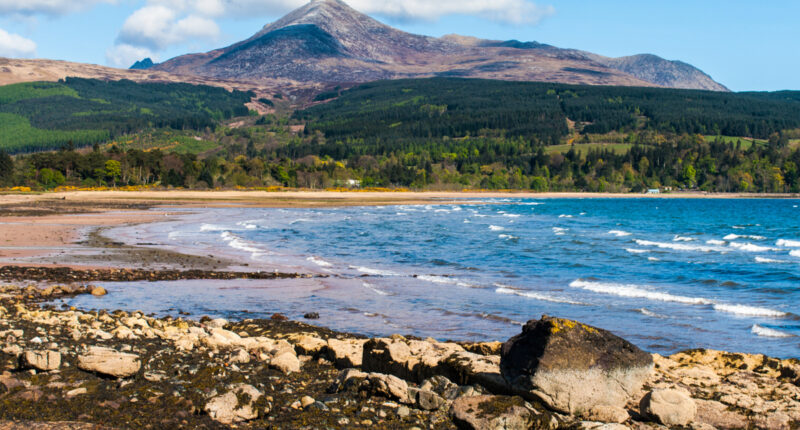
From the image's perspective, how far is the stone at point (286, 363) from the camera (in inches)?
343

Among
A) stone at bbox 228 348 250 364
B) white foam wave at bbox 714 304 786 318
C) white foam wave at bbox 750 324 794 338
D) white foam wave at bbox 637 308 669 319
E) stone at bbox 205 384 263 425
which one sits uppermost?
stone at bbox 205 384 263 425

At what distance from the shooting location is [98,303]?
16.0 meters

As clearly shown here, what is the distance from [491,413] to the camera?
6.58 meters

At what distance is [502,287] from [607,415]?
1484cm

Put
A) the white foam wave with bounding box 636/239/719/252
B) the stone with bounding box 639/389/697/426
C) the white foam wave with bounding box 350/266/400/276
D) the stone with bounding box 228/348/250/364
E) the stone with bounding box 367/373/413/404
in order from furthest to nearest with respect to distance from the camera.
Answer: the white foam wave with bounding box 636/239/719/252 < the white foam wave with bounding box 350/266/400/276 < the stone with bounding box 228/348/250/364 < the stone with bounding box 367/373/413/404 < the stone with bounding box 639/389/697/426

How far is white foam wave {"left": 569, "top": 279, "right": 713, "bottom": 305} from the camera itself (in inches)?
766

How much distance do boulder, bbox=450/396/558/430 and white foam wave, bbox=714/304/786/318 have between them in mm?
13192

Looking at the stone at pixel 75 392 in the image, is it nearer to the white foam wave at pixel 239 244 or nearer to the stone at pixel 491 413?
the stone at pixel 491 413

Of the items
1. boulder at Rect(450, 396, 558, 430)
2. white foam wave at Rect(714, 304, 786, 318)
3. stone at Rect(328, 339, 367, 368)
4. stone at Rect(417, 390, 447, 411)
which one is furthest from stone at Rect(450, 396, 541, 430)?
white foam wave at Rect(714, 304, 786, 318)

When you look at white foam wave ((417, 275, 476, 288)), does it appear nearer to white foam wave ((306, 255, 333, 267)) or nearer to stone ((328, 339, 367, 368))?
white foam wave ((306, 255, 333, 267))

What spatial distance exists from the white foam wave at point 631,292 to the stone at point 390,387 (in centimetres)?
1458

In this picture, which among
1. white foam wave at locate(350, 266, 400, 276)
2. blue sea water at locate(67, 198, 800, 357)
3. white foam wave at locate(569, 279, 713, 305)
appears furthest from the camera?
white foam wave at locate(350, 266, 400, 276)

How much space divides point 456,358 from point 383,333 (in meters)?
5.84

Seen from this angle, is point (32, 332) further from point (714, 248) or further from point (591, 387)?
point (714, 248)
